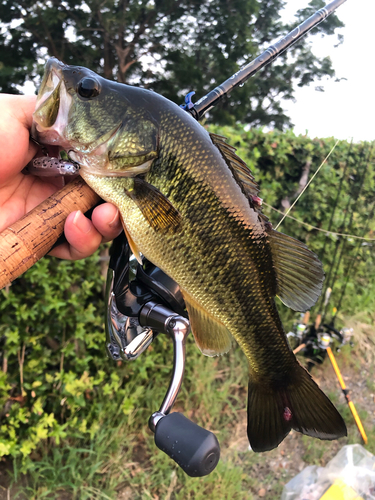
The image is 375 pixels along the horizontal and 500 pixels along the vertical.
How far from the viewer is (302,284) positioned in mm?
1359

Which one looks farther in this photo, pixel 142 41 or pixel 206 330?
pixel 142 41

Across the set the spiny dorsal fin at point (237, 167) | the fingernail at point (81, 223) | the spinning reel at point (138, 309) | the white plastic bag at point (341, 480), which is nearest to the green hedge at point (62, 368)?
the spinning reel at point (138, 309)

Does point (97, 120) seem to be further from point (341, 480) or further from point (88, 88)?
point (341, 480)

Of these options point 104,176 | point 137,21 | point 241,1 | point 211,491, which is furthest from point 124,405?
point 241,1

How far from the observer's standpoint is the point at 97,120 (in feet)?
3.91

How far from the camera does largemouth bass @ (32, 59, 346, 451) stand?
1199mm

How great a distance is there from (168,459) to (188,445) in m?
2.02

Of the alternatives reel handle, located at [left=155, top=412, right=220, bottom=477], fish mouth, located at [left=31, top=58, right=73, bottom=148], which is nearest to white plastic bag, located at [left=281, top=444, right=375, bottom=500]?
reel handle, located at [left=155, top=412, right=220, bottom=477]

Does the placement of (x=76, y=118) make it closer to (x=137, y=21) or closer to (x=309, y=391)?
(x=309, y=391)

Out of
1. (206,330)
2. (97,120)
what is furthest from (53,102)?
(206,330)

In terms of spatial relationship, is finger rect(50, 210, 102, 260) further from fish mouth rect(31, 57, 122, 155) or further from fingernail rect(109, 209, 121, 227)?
fish mouth rect(31, 57, 122, 155)

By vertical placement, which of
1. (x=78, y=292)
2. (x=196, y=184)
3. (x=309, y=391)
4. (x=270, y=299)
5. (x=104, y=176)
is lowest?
(x=78, y=292)

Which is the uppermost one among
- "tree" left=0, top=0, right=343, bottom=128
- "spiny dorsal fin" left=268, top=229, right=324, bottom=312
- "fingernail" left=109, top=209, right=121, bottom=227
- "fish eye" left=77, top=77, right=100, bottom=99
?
"fish eye" left=77, top=77, right=100, bottom=99

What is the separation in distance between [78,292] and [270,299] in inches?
66.9
